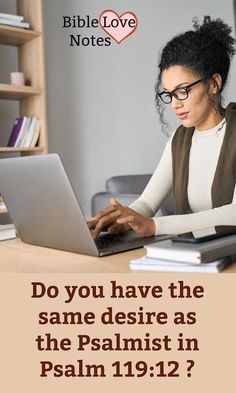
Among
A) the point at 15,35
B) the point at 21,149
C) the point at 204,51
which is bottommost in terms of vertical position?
the point at 21,149

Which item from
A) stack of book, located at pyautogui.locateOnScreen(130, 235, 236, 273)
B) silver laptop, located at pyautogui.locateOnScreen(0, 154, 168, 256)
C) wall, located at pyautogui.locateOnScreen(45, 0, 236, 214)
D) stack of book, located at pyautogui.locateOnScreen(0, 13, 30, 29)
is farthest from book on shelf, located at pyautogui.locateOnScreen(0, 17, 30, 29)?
stack of book, located at pyautogui.locateOnScreen(130, 235, 236, 273)

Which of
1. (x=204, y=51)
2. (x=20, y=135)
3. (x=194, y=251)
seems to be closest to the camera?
(x=194, y=251)

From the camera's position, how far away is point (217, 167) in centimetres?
158

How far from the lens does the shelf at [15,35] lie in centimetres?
280

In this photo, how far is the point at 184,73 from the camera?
1529mm

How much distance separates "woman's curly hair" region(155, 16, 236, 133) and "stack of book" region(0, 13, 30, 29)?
1505mm

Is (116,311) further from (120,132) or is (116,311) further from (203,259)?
(120,132)

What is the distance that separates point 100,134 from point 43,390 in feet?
9.80

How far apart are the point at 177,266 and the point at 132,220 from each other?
32 centimetres

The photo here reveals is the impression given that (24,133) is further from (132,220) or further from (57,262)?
(57,262)

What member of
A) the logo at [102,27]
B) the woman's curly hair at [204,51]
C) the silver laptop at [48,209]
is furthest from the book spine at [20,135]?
the silver laptop at [48,209]

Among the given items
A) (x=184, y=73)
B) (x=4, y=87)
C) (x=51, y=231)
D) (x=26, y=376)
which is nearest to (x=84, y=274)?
(x=26, y=376)

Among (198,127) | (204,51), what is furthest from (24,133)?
(204,51)

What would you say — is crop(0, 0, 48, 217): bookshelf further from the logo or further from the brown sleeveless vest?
the brown sleeveless vest
